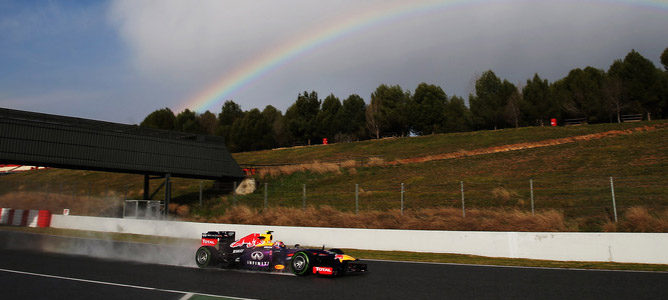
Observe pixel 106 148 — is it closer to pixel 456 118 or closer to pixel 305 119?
pixel 305 119

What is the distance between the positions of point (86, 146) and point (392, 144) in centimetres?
4518

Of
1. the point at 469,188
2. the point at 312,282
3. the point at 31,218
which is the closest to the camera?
the point at 312,282

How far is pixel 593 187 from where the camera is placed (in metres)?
25.0

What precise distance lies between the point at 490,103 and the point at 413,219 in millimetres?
66018

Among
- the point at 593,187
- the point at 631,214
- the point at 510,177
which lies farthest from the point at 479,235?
the point at 510,177

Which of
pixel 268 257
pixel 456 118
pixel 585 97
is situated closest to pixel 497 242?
pixel 268 257

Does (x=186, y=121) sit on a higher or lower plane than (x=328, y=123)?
higher

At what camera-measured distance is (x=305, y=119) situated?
95500 millimetres

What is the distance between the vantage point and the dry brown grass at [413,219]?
1964 cm

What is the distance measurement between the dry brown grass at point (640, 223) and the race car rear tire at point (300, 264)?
13567 mm

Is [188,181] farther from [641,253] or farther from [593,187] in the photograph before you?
[641,253]

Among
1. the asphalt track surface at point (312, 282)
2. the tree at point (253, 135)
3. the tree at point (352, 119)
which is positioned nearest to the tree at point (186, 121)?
the tree at point (253, 135)

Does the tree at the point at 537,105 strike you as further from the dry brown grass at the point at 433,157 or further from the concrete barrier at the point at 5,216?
the concrete barrier at the point at 5,216

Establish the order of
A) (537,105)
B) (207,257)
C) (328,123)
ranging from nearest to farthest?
(207,257) → (537,105) → (328,123)
